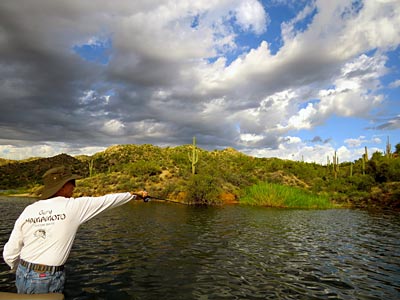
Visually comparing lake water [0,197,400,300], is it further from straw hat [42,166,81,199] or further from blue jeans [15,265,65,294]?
straw hat [42,166,81,199]

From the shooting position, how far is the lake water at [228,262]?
8242 millimetres

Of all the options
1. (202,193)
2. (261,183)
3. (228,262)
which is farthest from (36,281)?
(261,183)

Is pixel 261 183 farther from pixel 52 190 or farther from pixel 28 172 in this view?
pixel 28 172

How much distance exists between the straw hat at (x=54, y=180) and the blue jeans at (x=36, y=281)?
116cm

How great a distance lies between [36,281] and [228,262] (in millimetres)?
7504

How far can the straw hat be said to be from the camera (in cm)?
496

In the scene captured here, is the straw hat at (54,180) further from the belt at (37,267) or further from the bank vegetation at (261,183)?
the bank vegetation at (261,183)

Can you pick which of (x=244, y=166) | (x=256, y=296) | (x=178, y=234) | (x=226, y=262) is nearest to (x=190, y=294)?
(x=256, y=296)

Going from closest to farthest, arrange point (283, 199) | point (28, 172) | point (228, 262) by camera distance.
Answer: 1. point (228, 262)
2. point (283, 199)
3. point (28, 172)

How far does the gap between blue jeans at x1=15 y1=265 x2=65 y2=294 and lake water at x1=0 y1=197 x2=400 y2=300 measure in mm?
3067

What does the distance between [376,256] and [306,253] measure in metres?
2.72

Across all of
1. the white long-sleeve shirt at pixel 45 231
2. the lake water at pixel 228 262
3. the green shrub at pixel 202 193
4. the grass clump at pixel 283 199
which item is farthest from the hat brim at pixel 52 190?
the grass clump at pixel 283 199

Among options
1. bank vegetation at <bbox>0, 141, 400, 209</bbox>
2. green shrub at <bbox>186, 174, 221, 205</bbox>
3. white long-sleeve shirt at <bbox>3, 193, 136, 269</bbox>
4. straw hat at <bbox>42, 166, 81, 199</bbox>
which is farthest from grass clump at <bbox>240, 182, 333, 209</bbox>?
white long-sleeve shirt at <bbox>3, 193, 136, 269</bbox>

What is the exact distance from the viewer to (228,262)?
11031mm
